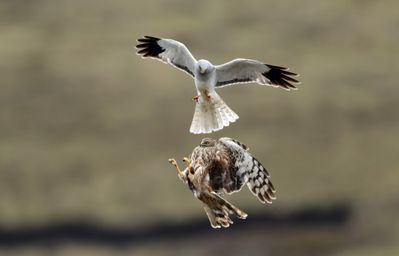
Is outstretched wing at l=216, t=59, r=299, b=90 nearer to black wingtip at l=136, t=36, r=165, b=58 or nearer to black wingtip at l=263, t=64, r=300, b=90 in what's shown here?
black wingtip at l=263, t=64, r=300, b=90

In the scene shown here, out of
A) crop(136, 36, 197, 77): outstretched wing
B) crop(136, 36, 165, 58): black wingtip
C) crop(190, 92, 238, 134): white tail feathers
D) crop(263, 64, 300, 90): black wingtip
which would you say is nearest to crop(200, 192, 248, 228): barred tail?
crop(190, 92, 238, 134): white tail feathers

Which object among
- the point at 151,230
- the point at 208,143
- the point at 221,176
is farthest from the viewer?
the point at 151,230

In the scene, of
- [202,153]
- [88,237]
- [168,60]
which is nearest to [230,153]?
[202,153]

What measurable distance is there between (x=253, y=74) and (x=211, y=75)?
0.74 m

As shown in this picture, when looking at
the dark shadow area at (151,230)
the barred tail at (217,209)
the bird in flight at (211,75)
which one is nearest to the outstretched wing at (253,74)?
the bird in flight at (211,75)

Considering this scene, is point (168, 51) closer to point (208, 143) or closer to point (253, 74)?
point (253, 74)

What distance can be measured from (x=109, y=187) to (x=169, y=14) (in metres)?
14.6

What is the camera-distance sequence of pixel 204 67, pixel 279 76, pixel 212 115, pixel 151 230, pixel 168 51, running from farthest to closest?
pixel 151 230, pixel 168 51, pixel 279 76, pixel 204 67, pixel 212 115

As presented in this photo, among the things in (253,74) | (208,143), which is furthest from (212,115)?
(253,74)

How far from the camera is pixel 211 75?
13695 mm

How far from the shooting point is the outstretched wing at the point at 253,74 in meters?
14.0

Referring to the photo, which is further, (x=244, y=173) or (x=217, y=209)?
(x=244, y=173)

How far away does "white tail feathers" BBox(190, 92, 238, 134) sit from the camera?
1314cm

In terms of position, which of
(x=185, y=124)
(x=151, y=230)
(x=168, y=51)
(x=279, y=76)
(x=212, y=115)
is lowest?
(x=212, y=115)
